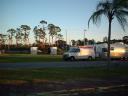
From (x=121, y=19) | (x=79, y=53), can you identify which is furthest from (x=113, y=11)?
(x=79, y=53)

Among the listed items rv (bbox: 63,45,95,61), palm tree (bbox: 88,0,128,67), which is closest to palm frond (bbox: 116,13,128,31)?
palm tree (bbox: 88,0,128,67)

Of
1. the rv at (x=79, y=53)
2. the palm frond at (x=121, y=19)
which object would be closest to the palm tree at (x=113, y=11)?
the palm frond at (x=121, y=19)

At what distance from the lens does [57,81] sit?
1664cm

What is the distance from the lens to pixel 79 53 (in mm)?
46844

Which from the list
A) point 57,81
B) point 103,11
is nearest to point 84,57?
point 103,11

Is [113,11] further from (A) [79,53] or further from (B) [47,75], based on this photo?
(A) [79,53]

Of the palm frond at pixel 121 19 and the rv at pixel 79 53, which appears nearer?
the palm frond at pixel 121 19

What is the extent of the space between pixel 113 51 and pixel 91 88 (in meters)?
39.6

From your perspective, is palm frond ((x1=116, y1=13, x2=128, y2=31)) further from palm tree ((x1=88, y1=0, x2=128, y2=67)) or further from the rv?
the rv

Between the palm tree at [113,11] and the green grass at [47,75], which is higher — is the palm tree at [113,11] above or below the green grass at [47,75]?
above

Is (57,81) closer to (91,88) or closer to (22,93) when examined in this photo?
(91,88)

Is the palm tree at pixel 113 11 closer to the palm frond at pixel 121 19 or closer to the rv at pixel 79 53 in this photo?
the palm frond at pixel 121 19

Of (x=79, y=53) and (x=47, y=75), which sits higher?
(x=79, y=53)

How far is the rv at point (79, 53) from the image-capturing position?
4631cm
